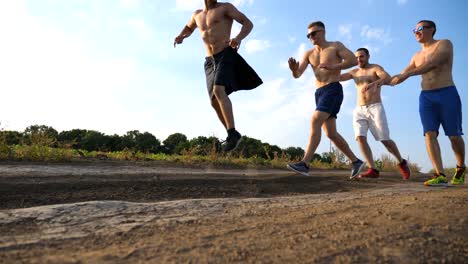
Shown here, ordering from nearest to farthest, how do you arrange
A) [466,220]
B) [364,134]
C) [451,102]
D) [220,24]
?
[466,220]
[451,102]
[220,24]
[364,134]

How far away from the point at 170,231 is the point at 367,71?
17.1ft

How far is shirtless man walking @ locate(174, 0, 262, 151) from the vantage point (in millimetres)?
5270

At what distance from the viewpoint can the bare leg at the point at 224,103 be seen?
5242mm

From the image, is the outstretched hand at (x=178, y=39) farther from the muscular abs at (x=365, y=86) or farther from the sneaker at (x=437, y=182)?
the sneaker at (x=437, y=182)

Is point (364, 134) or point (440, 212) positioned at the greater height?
point (364, 134)

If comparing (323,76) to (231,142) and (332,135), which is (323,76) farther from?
(231,142)

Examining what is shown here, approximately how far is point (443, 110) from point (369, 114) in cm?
152

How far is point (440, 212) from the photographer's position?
8.62 ft

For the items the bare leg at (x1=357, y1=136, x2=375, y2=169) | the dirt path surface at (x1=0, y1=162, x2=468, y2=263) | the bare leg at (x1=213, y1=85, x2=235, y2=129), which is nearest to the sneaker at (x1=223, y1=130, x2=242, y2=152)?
the bare leg at (x1=213, y1=85, x2=235, y2=129)

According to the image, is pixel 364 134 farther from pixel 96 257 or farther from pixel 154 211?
pixel 96 257

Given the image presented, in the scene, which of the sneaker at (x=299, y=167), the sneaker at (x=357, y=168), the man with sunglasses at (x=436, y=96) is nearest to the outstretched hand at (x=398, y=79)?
the man with sunglasses at (x=436, y=96)

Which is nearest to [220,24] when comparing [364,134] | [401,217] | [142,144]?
[364,134]

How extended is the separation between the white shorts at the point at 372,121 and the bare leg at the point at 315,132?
4.30ft

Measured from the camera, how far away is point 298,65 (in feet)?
19.1
